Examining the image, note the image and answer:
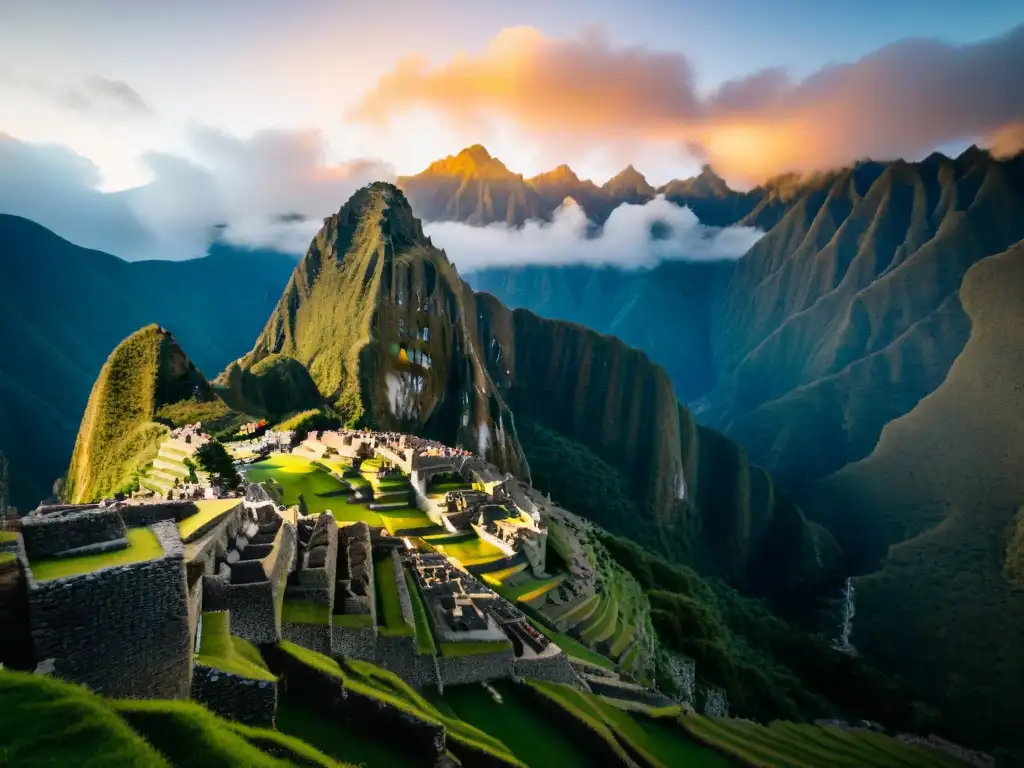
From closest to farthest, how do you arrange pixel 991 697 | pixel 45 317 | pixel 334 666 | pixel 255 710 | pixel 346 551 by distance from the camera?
1. pixel 255 710
2. pixel 334 666
3. pixel 346 551
4. pixel 991 697
5. pixel 45 317

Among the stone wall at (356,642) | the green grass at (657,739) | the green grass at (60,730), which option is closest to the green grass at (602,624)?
the green grass at (657,739)

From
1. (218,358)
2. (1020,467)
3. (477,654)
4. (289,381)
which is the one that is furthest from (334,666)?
(218,358)

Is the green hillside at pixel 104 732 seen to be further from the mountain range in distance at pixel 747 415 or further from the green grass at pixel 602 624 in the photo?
the mountain range in distance at pixel 747 415

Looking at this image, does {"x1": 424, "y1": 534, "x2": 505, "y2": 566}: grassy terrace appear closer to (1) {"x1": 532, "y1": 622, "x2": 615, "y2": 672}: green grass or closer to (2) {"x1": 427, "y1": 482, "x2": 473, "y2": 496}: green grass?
(1) {"x1": 532, "y1": 622, "x2": 615, "y2": 672}: green grass

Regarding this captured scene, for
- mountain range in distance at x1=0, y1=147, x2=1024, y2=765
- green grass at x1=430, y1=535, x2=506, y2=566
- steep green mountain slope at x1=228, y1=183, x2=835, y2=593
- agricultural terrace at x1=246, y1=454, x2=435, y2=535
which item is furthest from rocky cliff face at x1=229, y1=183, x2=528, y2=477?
green grass at x1=430, y1=535, x2=506, y2=566

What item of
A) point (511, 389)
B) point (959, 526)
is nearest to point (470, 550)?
point (959, 526)

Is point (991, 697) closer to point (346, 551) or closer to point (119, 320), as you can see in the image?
point (346, 551)
